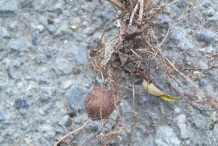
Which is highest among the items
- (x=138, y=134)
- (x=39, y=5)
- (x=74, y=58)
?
(x=39, y=5)

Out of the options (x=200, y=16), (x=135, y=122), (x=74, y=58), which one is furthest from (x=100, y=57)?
(x=200, y=16)

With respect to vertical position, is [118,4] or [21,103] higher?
[118,4]

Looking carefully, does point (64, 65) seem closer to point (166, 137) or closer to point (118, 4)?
point (118, 4)

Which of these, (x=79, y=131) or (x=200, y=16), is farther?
(x=200, y=16)

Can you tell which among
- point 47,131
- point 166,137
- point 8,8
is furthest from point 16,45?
point 166,137

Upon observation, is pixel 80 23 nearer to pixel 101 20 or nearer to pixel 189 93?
pixel 101 20

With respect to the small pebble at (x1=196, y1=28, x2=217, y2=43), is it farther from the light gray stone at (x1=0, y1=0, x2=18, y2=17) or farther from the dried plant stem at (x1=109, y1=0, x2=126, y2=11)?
the light gray stone at (x1=0, y1=0, x2=18, y2=17)

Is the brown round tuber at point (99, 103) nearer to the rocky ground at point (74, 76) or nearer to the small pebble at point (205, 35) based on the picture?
the rocky ground at point (74, 76)
